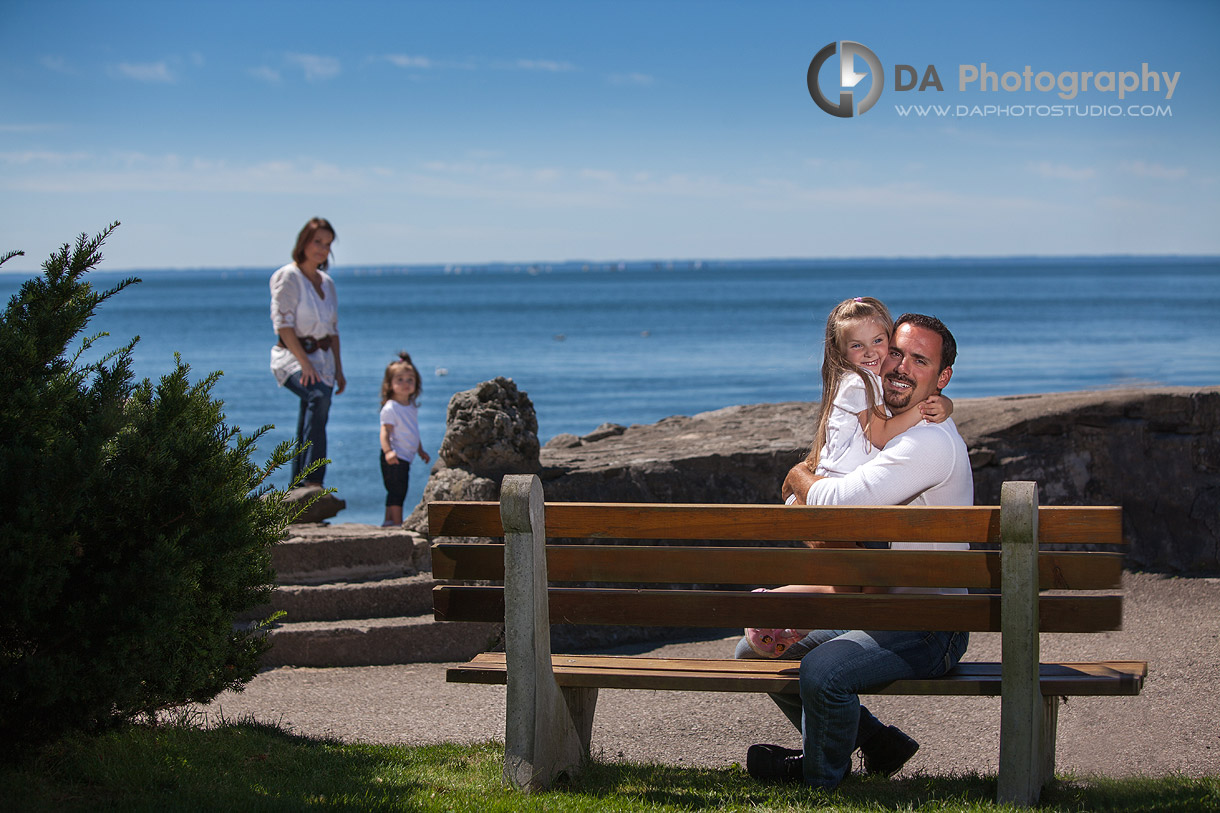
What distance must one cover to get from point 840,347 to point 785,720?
6.07 feet

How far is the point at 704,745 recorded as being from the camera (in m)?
Result: 4.74

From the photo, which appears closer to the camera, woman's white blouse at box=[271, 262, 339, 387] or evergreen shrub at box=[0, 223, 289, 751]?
evergreen shrub at box=[0, 223, 289, 751]

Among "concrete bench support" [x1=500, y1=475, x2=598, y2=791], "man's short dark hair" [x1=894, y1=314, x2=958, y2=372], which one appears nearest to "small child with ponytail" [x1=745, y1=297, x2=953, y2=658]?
"man's short dark hair" [x1=894, y1=314, x2=958, y2=372]

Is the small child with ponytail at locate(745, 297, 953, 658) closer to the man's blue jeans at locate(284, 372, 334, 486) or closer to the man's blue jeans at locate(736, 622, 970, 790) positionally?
the man's blue jeans at locate(736, 622, 970, 790)

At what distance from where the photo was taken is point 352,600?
618cm

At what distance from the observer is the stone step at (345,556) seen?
6316 millimetres

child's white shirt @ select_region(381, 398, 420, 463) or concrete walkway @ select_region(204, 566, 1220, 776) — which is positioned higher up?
child's white shirt @ select_region(381, 398, 420, 463)

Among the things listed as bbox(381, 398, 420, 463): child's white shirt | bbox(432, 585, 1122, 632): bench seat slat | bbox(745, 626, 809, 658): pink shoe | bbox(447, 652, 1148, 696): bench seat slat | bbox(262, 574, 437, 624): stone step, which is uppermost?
bbox(381, 398, 420, 463): child's white shirt

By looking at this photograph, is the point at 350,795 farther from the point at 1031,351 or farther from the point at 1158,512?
the point at 1031,351

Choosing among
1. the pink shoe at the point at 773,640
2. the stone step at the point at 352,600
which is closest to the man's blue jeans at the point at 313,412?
the stone step at the point at 352,600

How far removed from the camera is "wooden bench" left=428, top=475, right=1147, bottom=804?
3074 mm

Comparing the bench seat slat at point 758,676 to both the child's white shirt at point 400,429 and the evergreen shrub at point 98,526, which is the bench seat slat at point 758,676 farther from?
the child's white shirt at point 400,429

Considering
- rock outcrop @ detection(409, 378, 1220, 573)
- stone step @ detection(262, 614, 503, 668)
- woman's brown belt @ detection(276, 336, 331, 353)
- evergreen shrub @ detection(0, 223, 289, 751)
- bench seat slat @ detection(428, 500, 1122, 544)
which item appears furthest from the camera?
woman's brown belt @ detection(276, 336, 331, 353)

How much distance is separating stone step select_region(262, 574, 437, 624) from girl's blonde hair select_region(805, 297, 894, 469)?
9.80 ft
